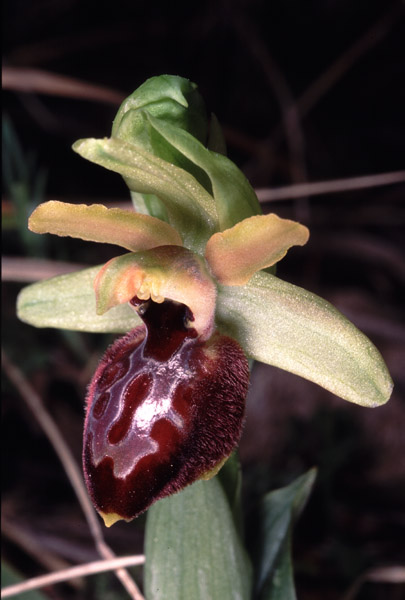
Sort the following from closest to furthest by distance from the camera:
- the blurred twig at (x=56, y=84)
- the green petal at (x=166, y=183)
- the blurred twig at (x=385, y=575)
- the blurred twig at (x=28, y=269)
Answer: the green petal at (x=166, y=183) → the blurred twig at (x=385, y=575) → the blurred twig at (x=28, y=269) → the blurred twig at (x=56, y=84)

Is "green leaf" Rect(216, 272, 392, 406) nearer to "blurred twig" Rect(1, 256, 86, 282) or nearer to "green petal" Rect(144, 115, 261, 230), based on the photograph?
"green petal" Rect(144, 115, 261, 230)

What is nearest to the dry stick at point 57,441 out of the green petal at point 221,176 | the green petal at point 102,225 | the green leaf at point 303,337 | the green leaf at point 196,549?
the green leaf at point 196,549

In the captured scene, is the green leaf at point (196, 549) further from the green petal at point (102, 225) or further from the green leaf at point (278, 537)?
the green petal at point (102, 225)

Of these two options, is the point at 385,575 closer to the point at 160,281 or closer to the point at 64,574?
the point at 64,574

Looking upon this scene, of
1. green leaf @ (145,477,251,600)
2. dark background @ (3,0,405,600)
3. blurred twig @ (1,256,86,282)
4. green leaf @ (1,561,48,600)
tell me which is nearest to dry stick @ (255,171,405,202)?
dark background @ (3,0,405,600)

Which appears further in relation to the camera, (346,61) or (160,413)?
(346,61)

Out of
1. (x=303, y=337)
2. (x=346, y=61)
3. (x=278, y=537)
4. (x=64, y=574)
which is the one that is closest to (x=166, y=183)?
(x=303, y=337)
